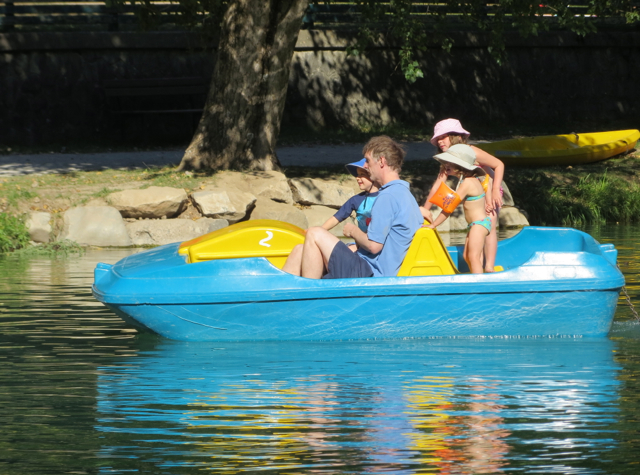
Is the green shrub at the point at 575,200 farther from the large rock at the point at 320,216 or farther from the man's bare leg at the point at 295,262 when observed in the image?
the man's bare leg at the point at 295,262

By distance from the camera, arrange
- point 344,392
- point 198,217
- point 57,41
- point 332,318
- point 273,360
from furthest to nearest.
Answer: point 57,41
point 198,217
point 332,318
point 273,360
point 344,392

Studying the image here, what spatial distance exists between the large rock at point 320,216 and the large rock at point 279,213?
17 centimetres

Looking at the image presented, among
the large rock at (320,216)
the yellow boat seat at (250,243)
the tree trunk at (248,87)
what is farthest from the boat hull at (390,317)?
the tree trunk at (248,87)

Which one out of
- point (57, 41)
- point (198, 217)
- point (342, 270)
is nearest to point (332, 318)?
point (342, 270)

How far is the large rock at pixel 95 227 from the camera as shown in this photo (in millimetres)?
10883

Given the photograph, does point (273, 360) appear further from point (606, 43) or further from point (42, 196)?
point (606, 43)

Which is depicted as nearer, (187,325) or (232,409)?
(232,409)

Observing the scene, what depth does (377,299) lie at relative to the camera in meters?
5.97

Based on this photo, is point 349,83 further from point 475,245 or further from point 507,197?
point 475,245

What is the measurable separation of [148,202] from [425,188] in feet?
12.7

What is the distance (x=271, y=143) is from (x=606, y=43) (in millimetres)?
9910

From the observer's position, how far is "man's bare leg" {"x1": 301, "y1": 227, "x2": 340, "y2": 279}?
5.98 m

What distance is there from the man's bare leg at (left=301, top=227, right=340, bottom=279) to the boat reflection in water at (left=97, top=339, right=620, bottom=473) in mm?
475

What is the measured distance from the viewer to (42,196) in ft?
37.7
